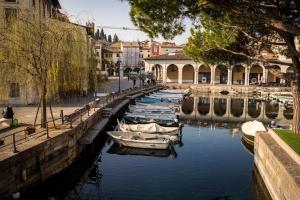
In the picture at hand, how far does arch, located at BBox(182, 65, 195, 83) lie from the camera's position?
85.2 m

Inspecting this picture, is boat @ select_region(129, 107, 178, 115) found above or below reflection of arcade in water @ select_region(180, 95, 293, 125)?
above

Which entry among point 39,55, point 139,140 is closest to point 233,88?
point 139,140

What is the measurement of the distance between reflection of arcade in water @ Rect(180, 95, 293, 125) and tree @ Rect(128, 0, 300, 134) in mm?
18769

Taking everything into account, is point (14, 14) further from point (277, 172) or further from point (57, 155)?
point (277, 172)

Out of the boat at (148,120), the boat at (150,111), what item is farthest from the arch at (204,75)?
the boat at (148,120)

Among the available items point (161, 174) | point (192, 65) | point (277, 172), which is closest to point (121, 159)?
point (161, 174)

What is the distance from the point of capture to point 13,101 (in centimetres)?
3198

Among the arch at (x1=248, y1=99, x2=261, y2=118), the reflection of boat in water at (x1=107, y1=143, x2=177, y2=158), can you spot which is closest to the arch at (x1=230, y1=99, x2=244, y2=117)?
the arch at (x1=248, y1=99, x2=261, y2=118)

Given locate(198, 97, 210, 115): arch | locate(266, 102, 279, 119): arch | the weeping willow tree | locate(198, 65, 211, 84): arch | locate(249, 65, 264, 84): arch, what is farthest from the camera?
locate(198, 65, 211, 84): arch

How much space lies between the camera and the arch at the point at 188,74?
85.2m

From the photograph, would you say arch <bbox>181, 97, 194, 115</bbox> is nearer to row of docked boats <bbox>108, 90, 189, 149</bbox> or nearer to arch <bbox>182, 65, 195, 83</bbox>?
row of docked boats <bbox>108, 90, 189, 149</bbox>

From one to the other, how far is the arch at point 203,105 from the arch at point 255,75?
23.4 meters

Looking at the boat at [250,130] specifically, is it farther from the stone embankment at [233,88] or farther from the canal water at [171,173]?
the stone embankment at [233,88]

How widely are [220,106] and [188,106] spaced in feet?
17.2
